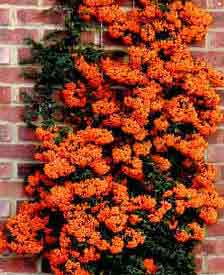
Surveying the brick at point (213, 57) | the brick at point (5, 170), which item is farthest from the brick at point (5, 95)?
the brick at point (213, 57)

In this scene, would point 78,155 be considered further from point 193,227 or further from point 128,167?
point 193,227

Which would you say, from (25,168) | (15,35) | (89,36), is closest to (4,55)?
(15,35)

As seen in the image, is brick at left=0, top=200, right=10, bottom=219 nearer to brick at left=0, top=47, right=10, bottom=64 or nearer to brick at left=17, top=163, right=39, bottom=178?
brick at left=17, top=163, right=39, bottom=178

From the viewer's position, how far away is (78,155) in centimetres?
217

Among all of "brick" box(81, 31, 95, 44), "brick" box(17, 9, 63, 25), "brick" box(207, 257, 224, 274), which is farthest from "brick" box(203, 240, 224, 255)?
"brick" box(17, 9, 63, 25)

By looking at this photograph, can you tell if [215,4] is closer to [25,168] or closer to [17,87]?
[17,87]

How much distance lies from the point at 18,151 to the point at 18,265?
442 millimetres

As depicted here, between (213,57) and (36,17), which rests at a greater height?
(36,17)

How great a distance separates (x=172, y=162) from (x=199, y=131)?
0.16 m

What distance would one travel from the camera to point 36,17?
2.31 m

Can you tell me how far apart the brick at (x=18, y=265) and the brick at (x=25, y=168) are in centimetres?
33

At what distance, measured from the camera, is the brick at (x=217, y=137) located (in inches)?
93.3

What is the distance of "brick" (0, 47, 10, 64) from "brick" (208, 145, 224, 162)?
853 millimetres

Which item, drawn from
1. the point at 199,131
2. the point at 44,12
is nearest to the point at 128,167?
the point at 199,131
